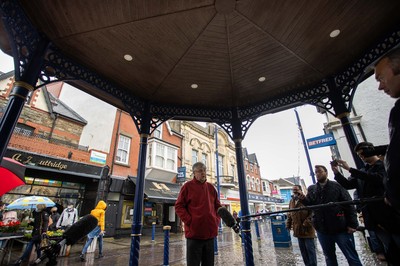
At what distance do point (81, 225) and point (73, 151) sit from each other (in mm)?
13403

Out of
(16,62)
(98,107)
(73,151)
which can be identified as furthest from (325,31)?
(98,107)

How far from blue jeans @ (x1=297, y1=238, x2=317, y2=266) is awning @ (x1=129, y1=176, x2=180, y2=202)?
1100 centimetres

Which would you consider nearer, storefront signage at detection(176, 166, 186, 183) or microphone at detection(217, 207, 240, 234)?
microphone at detection(217, 207, 240, 234)

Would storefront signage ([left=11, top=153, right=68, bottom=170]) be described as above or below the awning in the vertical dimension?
above

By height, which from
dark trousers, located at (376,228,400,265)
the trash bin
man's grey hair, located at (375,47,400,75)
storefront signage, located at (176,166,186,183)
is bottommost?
the trash bin

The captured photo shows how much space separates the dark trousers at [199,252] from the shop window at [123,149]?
44.2 ft

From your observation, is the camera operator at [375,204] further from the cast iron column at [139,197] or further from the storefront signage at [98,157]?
the storefront signage at [98,157]

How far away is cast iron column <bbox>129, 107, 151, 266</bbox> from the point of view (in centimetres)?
409

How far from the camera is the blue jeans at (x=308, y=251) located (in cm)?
399

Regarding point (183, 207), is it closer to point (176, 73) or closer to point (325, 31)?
point (176, 73)

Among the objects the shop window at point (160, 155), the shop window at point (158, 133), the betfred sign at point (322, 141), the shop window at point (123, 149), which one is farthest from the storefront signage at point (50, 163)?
the betfred sign at point (322, 141)

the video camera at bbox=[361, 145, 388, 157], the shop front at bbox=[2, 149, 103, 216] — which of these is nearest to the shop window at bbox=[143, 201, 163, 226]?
the shop front at bbox=[2, 149, 103, 216]

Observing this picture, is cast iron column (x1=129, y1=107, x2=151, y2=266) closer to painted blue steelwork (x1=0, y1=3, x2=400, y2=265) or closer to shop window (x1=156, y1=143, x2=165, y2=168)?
painted blue steelwork (x1=0, y1=3, x2=400, y2=265)

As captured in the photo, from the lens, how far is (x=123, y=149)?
15523mm
